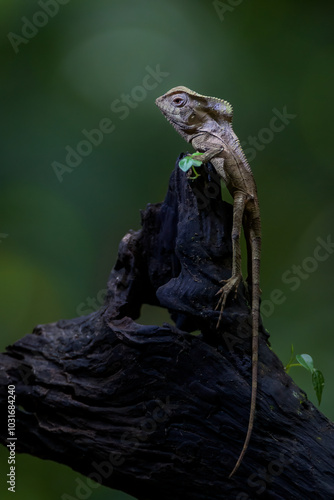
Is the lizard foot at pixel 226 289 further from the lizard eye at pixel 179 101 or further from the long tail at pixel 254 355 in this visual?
the lizard eye at pixel 179 101

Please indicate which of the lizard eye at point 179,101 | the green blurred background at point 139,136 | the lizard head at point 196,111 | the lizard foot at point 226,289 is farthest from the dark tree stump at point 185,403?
the green blurred background at point 139,136

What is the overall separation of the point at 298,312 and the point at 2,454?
294 cm

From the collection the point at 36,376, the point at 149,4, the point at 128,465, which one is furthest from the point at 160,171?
the point at 128,465

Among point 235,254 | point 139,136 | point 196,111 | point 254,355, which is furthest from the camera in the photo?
point 139,136

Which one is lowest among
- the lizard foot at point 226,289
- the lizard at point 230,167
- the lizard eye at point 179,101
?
the lizard foot at point 226,289

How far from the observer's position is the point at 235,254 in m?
2.62

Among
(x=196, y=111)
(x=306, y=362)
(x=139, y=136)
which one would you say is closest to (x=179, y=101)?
(x=196, y=111)

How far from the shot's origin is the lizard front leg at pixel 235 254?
2.53 m

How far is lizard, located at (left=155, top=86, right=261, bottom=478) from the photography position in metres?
2.54

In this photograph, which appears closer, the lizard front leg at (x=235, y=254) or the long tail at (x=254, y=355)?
the long tail at (x=254, y=355)

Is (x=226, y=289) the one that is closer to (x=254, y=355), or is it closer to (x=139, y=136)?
(x=254, y=355)

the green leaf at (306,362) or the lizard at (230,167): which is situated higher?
the lizard at (230,167)

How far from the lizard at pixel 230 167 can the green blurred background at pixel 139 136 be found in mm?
1525

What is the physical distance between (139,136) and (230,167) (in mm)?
2022
